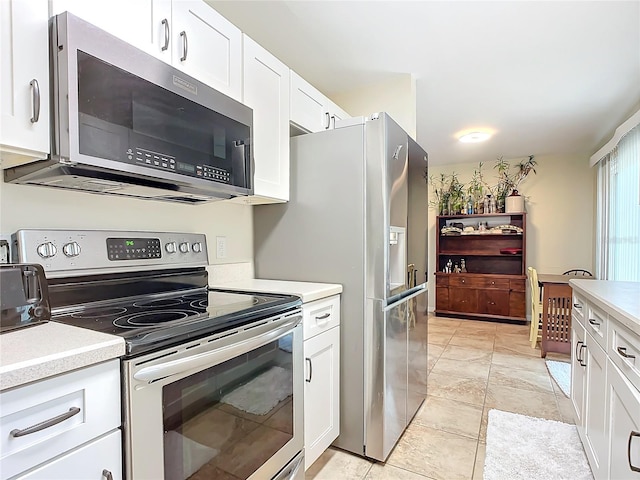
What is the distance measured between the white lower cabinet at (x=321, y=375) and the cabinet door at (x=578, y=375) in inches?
52.7

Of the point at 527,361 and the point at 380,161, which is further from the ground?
the point at 380,161

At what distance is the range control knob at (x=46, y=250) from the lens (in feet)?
3.72

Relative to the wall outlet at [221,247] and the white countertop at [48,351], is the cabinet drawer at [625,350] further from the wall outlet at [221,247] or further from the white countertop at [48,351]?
the wall outlet at [221,247]

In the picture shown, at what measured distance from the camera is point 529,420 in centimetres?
224

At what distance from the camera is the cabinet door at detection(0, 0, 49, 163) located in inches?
34.1

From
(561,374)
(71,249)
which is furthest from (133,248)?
(561,374)

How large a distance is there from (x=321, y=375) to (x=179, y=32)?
1.60 metres

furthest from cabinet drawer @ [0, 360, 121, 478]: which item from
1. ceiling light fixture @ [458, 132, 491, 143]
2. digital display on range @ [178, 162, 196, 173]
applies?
ceiling light fixture @ [458, 132, 491, 143]

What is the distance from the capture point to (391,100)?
2.74 meters

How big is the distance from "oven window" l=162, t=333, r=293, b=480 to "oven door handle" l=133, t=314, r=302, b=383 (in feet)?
→ 0.12

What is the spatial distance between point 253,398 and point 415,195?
61.4 inches

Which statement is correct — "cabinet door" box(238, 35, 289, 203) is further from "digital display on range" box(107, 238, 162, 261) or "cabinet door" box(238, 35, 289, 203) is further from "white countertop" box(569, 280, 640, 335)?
"white countertop" box(569, 280, 640, 335)

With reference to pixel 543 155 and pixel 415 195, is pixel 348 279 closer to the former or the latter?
pixel 415 195

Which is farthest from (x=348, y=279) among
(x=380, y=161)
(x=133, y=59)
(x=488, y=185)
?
(x=488, y=185)
